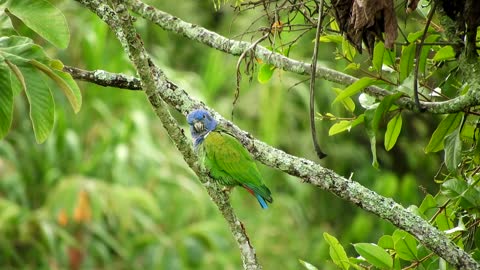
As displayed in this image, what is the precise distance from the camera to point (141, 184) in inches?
230

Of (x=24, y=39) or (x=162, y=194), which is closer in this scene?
(x=24, y=39)

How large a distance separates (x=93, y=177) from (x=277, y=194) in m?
1.60

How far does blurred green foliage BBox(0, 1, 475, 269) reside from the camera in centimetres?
555

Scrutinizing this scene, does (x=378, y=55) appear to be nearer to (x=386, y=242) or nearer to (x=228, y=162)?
(x=386, y=242)

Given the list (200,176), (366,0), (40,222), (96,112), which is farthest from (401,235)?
(96,112)

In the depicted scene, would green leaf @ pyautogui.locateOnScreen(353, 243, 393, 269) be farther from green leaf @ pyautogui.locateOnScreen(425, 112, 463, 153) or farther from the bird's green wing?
the bird's green wing

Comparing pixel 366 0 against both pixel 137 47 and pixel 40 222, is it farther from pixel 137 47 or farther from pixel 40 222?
pixel 40 222

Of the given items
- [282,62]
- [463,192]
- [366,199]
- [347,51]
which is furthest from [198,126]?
[463,192]

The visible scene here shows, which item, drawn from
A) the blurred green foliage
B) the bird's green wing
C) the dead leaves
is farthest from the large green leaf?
the blurred green foliage

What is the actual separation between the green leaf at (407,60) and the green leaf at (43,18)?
2.76 feet

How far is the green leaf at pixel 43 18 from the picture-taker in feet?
6.86

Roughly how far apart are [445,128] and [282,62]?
0.49 m

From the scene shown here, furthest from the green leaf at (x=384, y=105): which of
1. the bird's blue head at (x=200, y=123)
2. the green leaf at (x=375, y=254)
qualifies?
the bird's blue head at (x=200, y=123)

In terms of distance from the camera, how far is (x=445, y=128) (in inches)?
83.0
